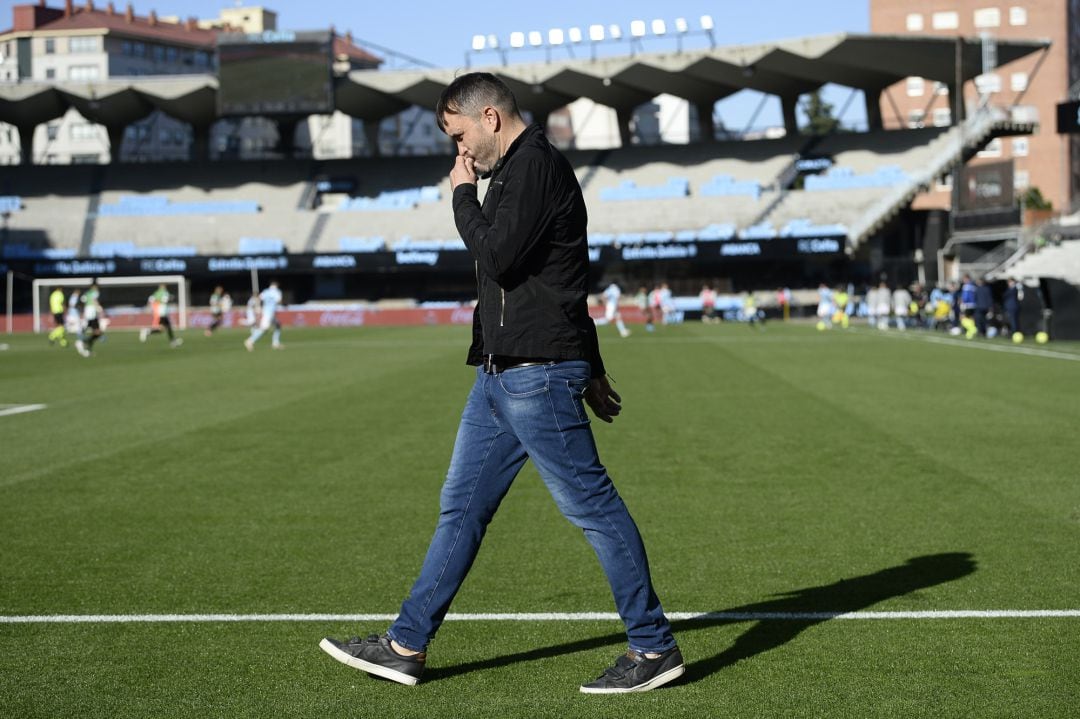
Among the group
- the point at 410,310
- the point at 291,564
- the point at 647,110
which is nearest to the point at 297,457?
the point at 291,564

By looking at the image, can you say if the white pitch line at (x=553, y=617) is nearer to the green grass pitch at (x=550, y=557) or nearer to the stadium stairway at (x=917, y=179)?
the green grass pitch at (x=550, y=557)

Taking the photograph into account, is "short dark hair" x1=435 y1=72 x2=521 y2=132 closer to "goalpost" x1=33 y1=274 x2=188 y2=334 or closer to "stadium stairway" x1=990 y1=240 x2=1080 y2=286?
"stadium stairway" x1=990 y1=240 x2=1080 y2=286

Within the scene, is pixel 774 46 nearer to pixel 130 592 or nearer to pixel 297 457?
pixel 297 457

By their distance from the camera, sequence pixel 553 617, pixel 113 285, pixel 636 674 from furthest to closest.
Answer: pixel 113 285, pixel 553 617, pixel 636 674

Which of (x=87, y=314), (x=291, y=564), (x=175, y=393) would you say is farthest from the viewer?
(x=87, y=314)

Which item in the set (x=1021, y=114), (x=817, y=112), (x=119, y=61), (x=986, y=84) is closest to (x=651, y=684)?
(x=986, y=84)

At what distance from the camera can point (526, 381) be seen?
4656 millimetres

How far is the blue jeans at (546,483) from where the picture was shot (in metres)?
4.68

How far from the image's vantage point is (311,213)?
7244 cm

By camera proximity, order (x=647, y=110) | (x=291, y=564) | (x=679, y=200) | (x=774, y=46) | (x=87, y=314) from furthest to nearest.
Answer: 1. (x=647, y=110)
2. (x=679, y=200)
3. (x=774, y=46)
4. (x=87, y=314)
5. (x=291, y=564)

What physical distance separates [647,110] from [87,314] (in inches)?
3584

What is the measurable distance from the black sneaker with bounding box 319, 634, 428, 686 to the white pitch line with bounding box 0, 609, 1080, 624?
894 millimetres

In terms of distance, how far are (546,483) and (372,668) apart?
0.96 meters

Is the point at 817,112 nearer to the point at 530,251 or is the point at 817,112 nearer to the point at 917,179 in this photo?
the point at 917,179
